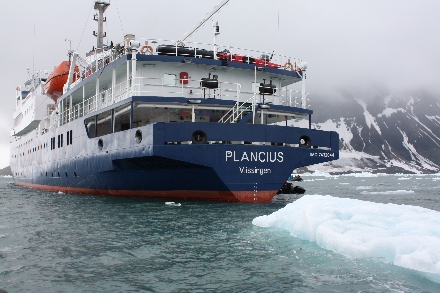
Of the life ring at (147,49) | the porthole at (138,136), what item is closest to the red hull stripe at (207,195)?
the porthole at (138,136)

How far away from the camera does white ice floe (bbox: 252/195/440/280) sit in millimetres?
6621

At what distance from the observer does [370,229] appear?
A: 26.0 feet

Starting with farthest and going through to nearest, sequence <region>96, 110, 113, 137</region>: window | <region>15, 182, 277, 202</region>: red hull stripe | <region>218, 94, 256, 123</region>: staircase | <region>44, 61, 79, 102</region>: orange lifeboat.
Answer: <region>44, 61, 79, 102</region>: orange lifeboat, <region>96, 110, 113, 137</region>: window, <region>218, 94, 256, 123</region>: staircase, <region>15, 182, 277, 202</region>: red hull stripe

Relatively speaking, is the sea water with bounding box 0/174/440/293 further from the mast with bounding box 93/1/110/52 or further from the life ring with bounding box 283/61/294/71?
the mast with bounding box 93/1/110/52

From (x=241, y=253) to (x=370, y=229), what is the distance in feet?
7.88

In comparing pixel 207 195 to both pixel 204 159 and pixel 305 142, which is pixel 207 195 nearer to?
pixel 204 159

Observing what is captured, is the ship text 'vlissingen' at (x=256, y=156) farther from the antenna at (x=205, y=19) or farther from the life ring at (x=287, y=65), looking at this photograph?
the antenna at (x=205, y=19)

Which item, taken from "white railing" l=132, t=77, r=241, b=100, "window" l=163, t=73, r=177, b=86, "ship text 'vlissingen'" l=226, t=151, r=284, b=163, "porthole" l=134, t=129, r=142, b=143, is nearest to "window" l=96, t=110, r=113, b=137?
"white railing" l=132, t=77, r=241, b=100

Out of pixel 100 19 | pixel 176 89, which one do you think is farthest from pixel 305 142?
pixel 100 19

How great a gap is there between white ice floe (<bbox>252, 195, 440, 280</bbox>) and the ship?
5784mm

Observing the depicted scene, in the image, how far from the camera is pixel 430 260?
6.29 metres

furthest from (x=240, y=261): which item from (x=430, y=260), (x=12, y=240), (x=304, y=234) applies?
(x=12, y=240)

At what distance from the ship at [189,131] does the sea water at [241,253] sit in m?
4.61

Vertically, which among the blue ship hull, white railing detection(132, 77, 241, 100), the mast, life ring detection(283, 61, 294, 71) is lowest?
the blue ship hull
